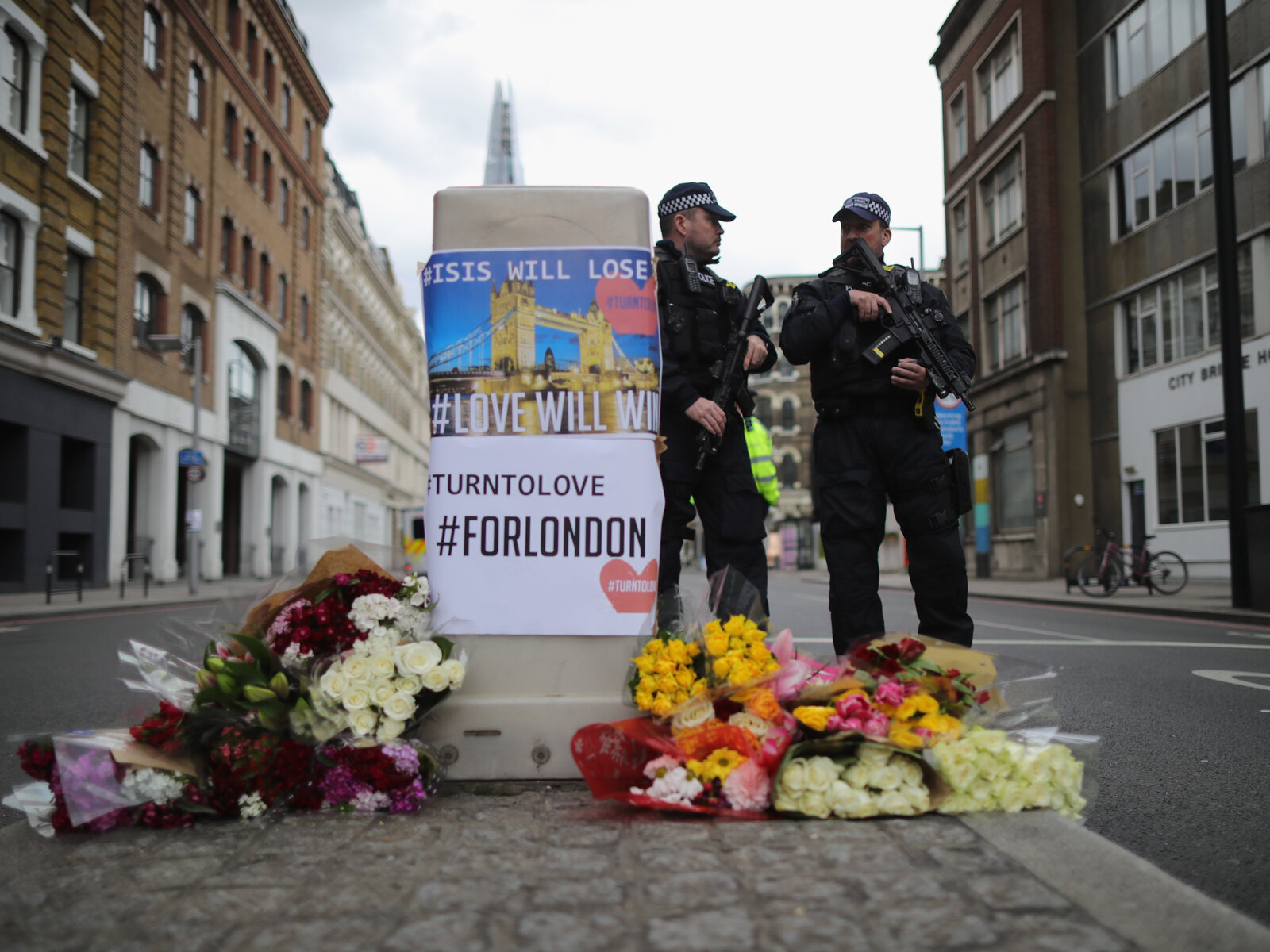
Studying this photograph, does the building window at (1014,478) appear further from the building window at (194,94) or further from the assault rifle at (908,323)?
the assault rifle at (908,323)

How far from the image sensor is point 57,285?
817 inches

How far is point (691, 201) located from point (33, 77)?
67.9 ft

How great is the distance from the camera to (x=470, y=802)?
2.79 meters

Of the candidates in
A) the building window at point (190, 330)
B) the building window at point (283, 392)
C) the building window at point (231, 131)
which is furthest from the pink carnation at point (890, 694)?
the building window at point (283, 392)

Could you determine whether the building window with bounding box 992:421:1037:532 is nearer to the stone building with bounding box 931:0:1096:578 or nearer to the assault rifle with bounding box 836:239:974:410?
the stone building with bounding box 931:0:1096:578

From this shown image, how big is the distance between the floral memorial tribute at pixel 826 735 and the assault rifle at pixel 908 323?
1521mm

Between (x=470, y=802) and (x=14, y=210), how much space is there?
821 inches

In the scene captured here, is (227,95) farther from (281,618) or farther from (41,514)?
(281,618)

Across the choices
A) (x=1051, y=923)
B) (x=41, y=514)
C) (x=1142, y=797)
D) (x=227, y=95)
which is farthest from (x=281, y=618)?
(x=227, y=95)

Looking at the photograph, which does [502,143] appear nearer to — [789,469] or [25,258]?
[789,469]

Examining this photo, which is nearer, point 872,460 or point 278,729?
point 278,729

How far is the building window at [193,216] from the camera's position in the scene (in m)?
27.5

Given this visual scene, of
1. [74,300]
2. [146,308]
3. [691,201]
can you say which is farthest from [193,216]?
[691,201]

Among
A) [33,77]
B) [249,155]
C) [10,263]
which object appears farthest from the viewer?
[249,155]
